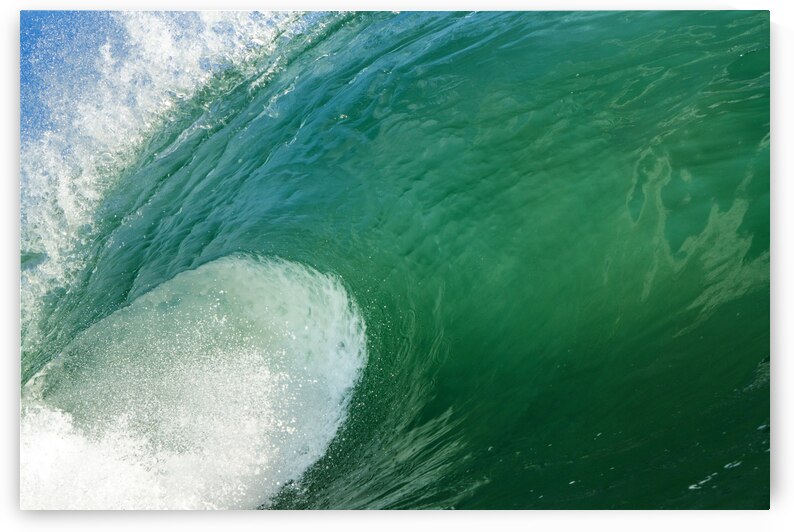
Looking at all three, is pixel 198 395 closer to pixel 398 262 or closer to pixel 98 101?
pixel 398 262

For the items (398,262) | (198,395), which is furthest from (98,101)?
(398,262)

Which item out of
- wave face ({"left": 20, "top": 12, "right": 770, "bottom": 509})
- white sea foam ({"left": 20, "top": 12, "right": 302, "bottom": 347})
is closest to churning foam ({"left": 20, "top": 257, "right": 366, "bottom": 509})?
wave face ({"left": 20, "top": 12, "right": 770, "bottom": 509})

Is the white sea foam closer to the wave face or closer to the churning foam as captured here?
the wave face

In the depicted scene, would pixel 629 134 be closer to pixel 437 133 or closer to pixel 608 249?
pixel 608 249

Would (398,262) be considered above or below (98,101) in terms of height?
below

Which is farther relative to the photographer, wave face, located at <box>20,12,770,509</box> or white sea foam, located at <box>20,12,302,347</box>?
white sea foam, located at <box>20,12,302,347</box>

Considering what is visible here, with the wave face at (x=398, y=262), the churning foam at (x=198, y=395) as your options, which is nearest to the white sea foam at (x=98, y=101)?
the wave face at (x=398, y=262)
